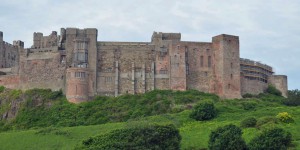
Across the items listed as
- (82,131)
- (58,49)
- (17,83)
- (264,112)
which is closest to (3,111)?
(17,83)

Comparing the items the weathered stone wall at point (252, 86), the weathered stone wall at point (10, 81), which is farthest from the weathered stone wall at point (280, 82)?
the weathered stone wall at point (10, 81)

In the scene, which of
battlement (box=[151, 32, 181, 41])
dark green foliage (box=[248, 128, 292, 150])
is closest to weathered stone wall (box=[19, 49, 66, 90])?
battlement (box=[151, 32, 181, 41])

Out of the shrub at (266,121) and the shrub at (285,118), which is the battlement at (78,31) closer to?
the shrub at (266,121)

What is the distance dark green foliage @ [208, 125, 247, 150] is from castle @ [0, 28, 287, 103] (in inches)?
1086

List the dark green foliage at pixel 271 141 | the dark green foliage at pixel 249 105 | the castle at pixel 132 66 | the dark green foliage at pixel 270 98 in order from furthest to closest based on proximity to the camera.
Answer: the dark green foliage at pixel 270 98 → the castle at pixel 132 66 → the dark green foliage at pixel 249 105 → the dark green foliage at pixel 271 141

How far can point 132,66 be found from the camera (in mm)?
95875

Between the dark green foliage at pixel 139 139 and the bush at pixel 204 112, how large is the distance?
627 inches

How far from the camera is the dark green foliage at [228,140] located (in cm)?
6494

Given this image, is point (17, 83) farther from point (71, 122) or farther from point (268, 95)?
point (268, 95)

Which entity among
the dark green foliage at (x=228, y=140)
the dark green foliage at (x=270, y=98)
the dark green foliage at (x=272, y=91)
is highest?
the dark green foliage at (x=272, y=91)

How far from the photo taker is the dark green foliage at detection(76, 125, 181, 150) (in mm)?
66188

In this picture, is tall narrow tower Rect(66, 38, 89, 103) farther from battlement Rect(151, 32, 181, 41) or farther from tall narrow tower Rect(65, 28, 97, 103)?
battlement Rect(151, 32, 181, 41)

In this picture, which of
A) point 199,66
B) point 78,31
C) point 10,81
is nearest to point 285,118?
point 199,66

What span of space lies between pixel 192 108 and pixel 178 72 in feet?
24.4
